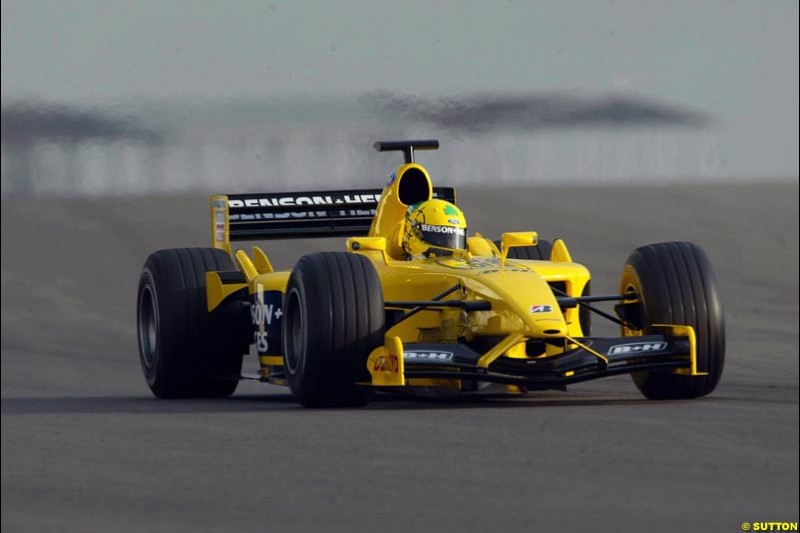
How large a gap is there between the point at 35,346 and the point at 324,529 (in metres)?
11.5

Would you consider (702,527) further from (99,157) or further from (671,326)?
(99,157)

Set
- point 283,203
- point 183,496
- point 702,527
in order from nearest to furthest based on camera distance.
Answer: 1. point 702,527
2. point 183,496
3. point 283,203

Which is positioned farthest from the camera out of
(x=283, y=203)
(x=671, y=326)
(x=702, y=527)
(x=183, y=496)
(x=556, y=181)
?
(x=556, y=181)

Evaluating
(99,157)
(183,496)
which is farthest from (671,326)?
(99,157)

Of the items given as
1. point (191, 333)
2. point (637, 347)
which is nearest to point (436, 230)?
point (637, 347)

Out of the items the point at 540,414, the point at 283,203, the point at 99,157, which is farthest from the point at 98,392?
the point at 99,157

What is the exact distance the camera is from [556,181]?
37812mm

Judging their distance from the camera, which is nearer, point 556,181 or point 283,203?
point 283,203

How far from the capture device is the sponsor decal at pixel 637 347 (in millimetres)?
12695

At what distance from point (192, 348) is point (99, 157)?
15973 mm

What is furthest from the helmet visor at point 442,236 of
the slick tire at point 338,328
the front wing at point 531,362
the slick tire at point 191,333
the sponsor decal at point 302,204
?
the sponsor decal at point 302,204

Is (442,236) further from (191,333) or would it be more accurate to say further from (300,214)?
(300,214)

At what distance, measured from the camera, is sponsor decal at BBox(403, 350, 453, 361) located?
12.4m

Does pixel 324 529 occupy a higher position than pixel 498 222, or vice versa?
pixel 498 222
